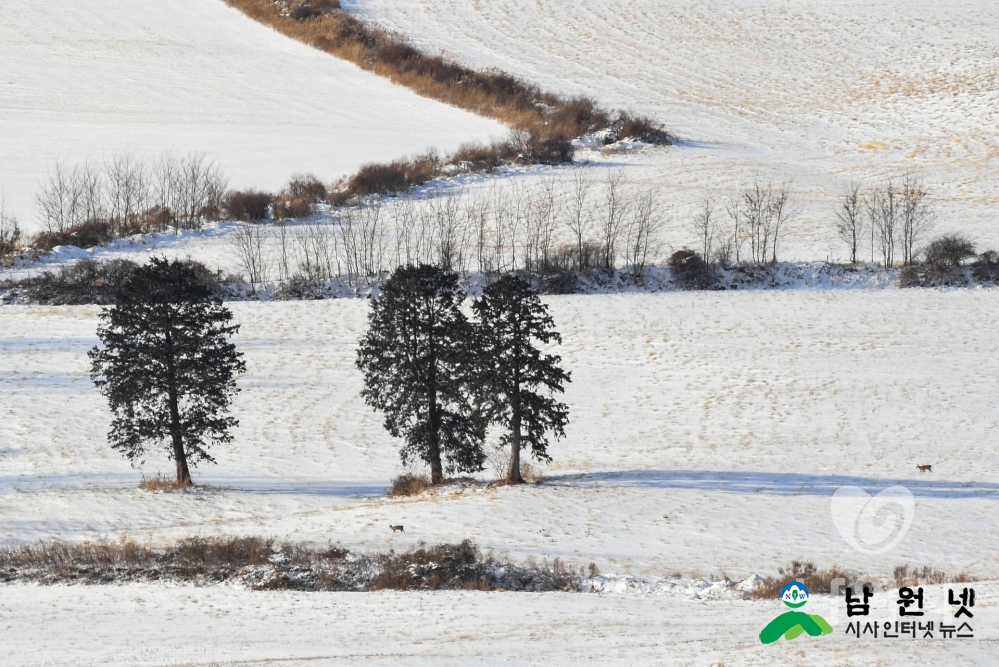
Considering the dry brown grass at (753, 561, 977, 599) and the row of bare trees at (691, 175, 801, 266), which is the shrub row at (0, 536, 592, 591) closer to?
the dry brown grass at (753, 561, 977, 599)

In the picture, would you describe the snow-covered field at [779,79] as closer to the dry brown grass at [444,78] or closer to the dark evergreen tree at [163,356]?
the dry brown grass at [444,78]

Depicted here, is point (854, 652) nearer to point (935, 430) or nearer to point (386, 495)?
point (386, 495)

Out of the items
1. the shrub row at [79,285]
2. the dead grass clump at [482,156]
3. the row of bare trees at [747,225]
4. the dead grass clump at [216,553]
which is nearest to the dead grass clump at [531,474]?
the dead grass clump at [216,553]

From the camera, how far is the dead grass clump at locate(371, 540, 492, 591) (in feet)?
80.1

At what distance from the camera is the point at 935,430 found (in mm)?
36750

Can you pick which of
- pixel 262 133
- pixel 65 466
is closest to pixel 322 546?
pixel 65 466

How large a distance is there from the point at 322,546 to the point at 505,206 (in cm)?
4192

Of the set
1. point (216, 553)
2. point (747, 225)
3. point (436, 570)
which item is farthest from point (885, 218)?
point (216, 553)

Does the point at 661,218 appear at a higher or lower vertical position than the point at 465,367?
higher

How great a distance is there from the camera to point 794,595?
71.3 feet

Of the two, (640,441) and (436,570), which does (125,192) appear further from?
(436,570)

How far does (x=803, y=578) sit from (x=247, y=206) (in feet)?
163

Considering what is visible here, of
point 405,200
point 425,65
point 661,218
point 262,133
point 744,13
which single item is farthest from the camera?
point 744,13

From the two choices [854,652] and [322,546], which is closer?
[854,652]
